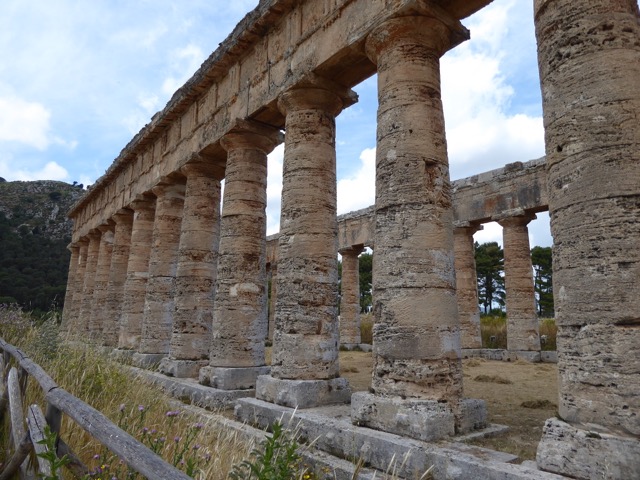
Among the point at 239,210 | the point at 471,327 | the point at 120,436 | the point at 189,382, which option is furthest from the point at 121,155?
the point at 120,436

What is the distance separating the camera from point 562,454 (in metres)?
4.12

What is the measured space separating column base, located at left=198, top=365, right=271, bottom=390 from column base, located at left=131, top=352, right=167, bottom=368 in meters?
3.66

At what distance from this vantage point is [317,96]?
8.86 meters

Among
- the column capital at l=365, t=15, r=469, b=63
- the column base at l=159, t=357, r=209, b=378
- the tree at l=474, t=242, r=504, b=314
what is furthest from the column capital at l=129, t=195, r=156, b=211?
the tree at l=474, t=242, r=504, b=314

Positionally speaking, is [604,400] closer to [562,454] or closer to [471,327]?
[562,454]

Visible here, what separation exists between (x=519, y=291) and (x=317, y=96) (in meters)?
12.1

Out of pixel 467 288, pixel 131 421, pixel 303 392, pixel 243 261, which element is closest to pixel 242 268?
pixel 243 261

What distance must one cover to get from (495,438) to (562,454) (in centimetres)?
178

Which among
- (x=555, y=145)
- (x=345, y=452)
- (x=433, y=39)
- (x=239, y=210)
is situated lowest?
(x=345, y=452)

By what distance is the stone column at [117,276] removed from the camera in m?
17.6

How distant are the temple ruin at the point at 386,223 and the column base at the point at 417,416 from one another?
0.02 m

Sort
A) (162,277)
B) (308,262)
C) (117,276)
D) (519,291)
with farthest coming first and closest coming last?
(117,276)
(519,291)
(162,277)
(308,262)

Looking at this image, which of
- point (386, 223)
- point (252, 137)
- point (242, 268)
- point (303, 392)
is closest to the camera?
point (386, 223)

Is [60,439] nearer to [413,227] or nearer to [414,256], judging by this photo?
[414,256]
